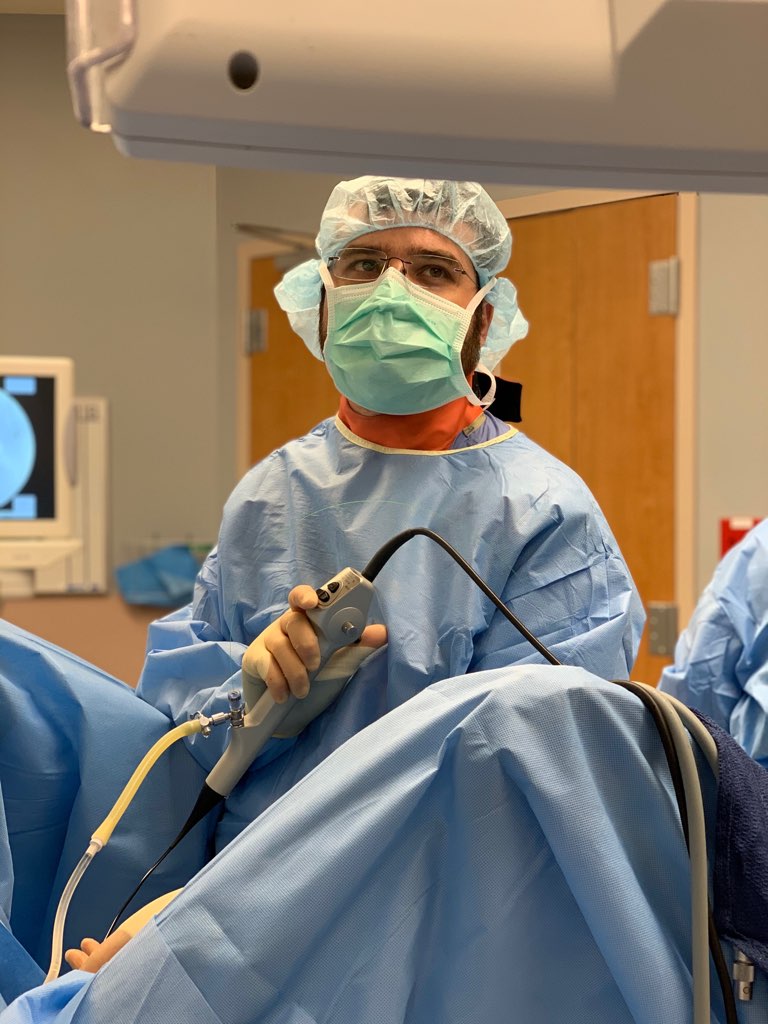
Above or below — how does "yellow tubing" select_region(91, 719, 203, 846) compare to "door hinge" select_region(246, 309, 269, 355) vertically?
below

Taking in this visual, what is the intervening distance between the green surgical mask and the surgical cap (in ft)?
0.22

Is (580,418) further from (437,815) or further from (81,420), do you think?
Result: (437,815)

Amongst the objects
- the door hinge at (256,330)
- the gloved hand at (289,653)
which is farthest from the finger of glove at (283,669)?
the door hinge at (256,330)

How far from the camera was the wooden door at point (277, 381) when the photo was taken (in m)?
1.81

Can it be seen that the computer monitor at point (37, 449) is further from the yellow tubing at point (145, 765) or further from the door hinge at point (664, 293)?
the yellow tubing at point (145, 765)

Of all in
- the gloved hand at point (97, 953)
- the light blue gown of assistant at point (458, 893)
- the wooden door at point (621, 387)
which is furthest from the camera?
the wooden door at point (621, 387)

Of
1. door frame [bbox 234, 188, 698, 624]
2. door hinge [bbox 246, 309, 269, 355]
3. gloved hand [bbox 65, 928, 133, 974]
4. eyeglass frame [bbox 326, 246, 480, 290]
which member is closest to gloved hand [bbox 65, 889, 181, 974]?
gloved hand [bbox 65, 928, 133, 974]

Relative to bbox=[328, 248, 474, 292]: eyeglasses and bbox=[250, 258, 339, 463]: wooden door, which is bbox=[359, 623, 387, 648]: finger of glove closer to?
bbox=[328, 248, 474, 292]: eyeglasses

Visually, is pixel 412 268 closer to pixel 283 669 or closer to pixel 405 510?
pixel 405 510

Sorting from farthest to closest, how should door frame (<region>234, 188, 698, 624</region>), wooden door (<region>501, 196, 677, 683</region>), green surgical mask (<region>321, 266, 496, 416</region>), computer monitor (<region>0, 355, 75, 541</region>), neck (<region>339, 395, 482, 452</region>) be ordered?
computer monitor (<region>0, 355, 75, 541</region>)
door frame (<region>234, 188, 698, 624</region>)
wooden door (<region>501, 196, 677, 683</region>)
neck (<region>339, 395, 482, 452</region>)
green surgical mask (<region>321, 266, 496, 416</region>)

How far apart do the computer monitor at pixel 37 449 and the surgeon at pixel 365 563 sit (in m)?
1.29

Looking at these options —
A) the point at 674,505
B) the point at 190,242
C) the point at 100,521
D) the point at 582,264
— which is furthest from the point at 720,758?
the point at 100,521

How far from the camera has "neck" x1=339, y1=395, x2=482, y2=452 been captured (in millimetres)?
1358

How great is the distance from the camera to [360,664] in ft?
3.84
